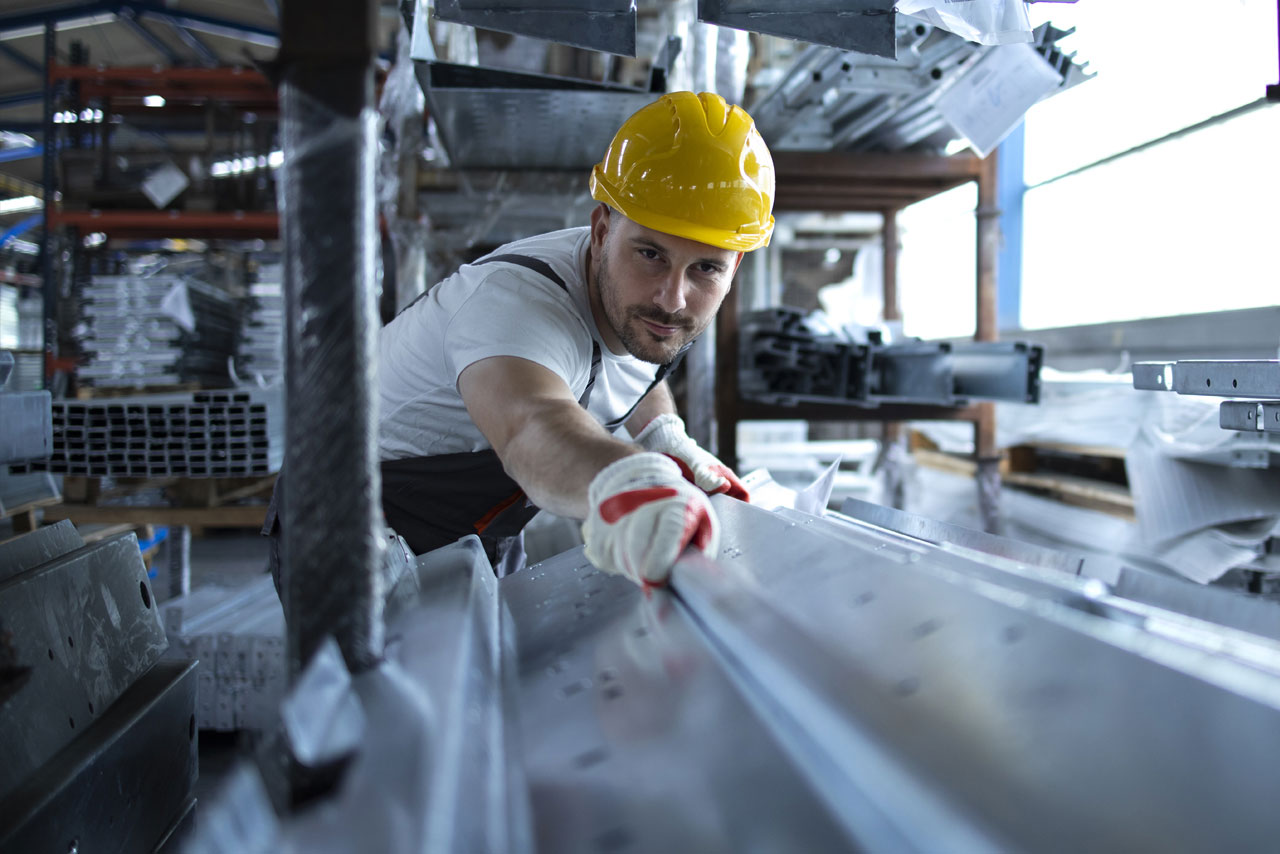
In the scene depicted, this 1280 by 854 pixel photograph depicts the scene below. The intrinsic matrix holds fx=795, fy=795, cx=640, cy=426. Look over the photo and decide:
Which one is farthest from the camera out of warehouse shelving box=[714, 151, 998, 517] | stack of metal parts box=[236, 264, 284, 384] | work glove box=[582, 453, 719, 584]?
stack of metal parts box=[236, 264, 284, 384]

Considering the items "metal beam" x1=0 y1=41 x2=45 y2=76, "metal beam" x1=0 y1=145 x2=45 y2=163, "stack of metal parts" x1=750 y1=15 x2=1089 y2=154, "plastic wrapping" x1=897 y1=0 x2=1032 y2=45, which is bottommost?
"plastic wrapping" x1=897 y1=0 x2=1032 y2=45

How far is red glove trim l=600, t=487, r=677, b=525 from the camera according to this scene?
0.97 m

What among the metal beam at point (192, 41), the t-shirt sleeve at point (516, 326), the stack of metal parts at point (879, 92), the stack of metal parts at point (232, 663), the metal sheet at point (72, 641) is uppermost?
the metal beam at point (192, 41)

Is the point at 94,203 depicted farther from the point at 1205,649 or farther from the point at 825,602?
the point at 1205,649

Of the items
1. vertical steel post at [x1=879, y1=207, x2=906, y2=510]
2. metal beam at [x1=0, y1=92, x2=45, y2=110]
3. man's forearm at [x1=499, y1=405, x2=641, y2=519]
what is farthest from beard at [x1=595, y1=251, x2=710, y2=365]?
metal beam at [x1=0, y1=92, x2=45, y2=110]

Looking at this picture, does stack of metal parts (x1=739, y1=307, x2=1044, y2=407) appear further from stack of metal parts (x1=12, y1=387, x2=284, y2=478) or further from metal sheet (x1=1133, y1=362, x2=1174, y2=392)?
stack of metal parts (x1=12, y1=387, x2=284, y2=478)

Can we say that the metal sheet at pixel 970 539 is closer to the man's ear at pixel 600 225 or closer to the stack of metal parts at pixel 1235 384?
the stack of metal parts at pixel 1235 384

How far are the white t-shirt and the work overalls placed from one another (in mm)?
33

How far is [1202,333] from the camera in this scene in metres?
4.35

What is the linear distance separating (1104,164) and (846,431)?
3775mm

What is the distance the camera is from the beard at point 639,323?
1.72 m

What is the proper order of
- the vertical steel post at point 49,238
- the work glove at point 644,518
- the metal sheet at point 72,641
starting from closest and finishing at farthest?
the work glove at point 644,518 → the metal sheet at point 72,641 → the vertical steel post at point 49,238

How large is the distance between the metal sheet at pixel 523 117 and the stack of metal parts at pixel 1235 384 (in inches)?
68.6

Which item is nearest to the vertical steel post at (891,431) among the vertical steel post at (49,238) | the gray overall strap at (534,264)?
the gray overall strap at (534,264)
